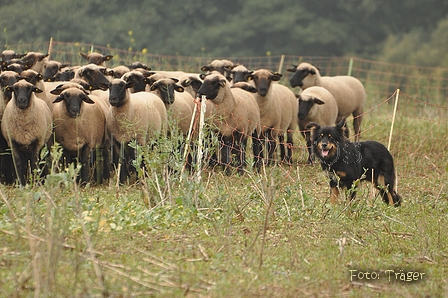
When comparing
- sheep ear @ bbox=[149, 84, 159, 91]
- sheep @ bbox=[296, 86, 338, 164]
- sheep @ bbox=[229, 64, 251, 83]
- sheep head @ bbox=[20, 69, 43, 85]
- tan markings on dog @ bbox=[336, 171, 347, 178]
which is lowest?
sheep @ bbox=[296, 86, 338, 164]

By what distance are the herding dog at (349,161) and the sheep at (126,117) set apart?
9.70ft

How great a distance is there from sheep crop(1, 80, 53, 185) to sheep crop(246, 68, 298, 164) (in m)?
4.53

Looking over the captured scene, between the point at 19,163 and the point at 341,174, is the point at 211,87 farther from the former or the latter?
the point at 341,174

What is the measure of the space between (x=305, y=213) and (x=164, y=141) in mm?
1723

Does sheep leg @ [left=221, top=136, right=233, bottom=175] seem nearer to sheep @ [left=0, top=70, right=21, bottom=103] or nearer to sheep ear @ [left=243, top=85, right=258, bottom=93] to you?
sheep ear @ [left=243, top=85, right=258, bottom=93]

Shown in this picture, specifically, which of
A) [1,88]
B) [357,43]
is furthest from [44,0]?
[1,88]

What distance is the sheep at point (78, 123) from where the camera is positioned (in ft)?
38.4

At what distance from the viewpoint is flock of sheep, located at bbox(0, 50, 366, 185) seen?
37.1ft

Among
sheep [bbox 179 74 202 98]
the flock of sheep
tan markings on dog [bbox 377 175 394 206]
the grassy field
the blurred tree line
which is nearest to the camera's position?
the grassy field

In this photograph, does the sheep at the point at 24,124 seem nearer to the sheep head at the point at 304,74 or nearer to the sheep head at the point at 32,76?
the sheep head at the point at 32,76

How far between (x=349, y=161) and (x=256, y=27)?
99.2 ft

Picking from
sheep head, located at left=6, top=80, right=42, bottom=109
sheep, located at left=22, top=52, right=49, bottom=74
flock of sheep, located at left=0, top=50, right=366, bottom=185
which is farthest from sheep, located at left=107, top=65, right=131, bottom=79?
sheep head, located at left=6, top=80, right=42, bottom=109

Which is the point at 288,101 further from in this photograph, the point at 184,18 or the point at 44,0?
the point at 184,18

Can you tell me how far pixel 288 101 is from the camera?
1579cm
